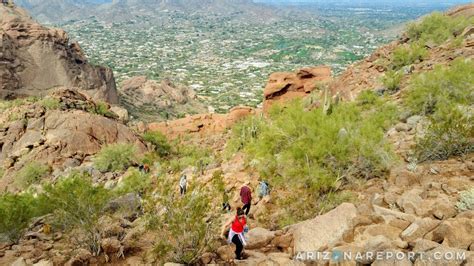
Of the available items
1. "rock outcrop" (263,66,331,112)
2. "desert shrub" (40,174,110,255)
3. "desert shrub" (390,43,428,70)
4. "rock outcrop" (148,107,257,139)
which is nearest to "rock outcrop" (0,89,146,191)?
"rock outcrop" (148,107,257,139)

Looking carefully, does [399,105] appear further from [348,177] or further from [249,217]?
[249,217]

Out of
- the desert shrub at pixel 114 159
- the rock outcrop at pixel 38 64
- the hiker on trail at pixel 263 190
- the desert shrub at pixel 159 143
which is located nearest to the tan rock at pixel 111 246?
the hiker on trail at pixel 263 190

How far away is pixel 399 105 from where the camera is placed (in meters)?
17.8

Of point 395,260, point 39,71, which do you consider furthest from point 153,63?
point 395,260

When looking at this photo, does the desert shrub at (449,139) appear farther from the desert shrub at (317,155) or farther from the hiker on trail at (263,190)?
the hiker on trail at (263,190)

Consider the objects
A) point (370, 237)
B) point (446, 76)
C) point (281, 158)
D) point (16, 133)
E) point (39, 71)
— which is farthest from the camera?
point (39, 71)

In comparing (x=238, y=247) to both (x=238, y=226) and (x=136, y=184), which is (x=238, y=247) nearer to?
(x=238, y=226)

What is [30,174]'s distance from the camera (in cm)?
2303

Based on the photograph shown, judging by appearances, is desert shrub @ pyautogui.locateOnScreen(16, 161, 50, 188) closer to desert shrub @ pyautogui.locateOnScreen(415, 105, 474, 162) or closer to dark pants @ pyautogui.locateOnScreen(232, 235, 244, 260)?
dark pants @ pyautogui.locateOnScreen(232, 235, 244, 260)

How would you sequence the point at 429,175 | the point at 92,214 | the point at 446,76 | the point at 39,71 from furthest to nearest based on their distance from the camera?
1. the point at 39,71
2. the point at 446,76
3. the point at 429,175
4. the point at 92,214

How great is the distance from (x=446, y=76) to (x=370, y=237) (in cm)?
1090

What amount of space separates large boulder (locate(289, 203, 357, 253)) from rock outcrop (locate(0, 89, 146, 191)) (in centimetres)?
2084

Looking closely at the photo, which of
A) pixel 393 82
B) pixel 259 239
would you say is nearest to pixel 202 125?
pixel 393 82

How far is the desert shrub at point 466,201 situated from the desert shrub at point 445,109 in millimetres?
3660
